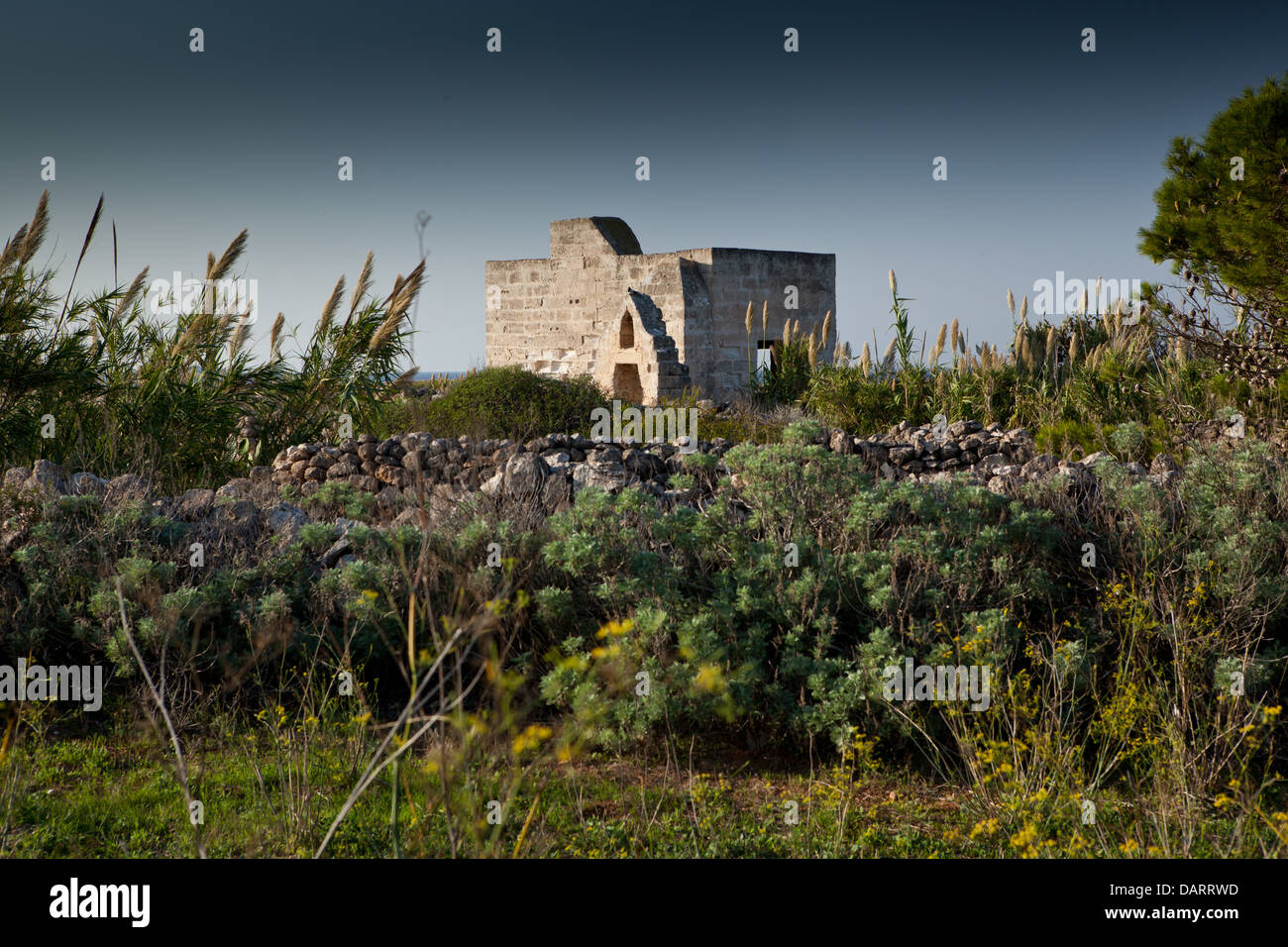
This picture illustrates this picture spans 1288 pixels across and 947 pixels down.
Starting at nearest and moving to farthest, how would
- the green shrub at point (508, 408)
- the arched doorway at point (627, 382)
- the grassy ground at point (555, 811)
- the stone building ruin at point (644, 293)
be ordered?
the grassy ground at point (555, 811), the green shrub at point (508, 408), the arched doorway at point (627, 382), the stone building ruin at point (644, 293)

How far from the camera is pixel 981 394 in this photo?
11609 millimetres

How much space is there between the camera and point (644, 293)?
1839 cm

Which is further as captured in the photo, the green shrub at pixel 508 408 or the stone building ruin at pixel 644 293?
the stone building ruin at pixel 644 293

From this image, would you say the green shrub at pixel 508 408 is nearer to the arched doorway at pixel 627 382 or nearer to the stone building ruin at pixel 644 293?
the arched doorway at pixel 627 382

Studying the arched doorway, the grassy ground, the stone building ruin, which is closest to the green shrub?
the arched doorway

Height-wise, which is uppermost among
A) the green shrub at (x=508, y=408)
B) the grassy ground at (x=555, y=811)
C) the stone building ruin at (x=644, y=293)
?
the stone building ruin at (x=644, y=293)

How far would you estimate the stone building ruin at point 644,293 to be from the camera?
19.1 meters

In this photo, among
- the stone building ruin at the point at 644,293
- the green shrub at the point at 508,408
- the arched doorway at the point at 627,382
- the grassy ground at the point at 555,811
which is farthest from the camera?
the stone building ruin at the point at 644,293

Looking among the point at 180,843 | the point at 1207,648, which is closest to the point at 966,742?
the point at 1207,648

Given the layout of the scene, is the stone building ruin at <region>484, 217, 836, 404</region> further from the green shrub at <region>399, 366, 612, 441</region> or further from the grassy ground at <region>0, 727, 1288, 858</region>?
the grassy ground at <region>0, 727, 1288, 858</region>

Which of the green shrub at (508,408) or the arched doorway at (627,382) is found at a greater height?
the arched doorway at (627,382)

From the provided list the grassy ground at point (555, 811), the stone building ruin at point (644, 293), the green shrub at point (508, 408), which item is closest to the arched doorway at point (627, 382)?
the stone building ruin at point (644, 293)
